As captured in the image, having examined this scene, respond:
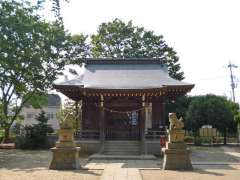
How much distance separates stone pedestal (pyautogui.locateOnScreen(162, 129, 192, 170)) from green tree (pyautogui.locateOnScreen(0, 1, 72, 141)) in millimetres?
6189


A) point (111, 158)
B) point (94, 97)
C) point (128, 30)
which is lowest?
point (111, 158)

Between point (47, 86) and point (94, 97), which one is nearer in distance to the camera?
point (94, 97)

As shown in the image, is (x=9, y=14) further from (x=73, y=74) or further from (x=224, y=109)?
(x=224, y=109)

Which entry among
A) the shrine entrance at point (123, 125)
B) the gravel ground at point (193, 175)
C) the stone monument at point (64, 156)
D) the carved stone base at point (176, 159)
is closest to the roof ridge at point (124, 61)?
the shrine entrance at point (123, 125)

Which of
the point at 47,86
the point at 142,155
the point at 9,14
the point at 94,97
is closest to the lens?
the point at 9,14

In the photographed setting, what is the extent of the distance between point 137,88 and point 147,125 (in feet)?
12.8

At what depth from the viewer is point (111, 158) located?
1875 centimetres

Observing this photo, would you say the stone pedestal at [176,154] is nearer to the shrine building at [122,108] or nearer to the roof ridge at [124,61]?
the shrine building at [122,108]

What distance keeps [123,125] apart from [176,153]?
390 inches

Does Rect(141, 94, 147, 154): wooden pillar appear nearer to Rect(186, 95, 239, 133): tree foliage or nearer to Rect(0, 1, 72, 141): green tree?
Rect(0, 1, 72, 141): green tree

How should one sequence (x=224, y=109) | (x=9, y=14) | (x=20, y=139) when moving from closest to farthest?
(x=9, y=14), (x=20, y=139), (x=224, y=109)

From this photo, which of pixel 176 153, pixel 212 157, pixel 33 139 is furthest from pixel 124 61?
pixel 176 153

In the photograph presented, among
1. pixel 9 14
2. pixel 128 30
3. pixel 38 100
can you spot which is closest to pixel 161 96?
pixel 9 14

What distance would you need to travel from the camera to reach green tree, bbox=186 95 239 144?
35.7 m
